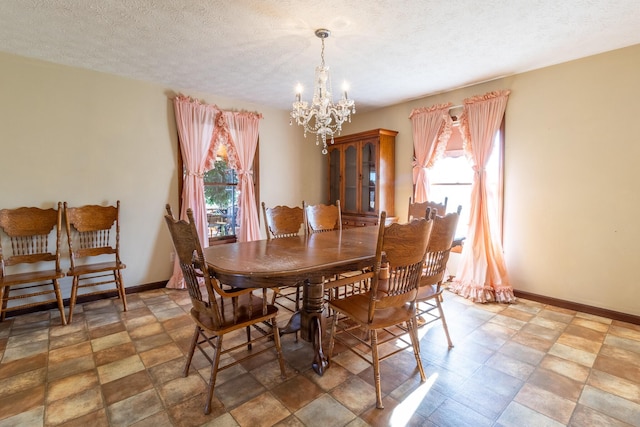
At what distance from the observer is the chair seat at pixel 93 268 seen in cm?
299

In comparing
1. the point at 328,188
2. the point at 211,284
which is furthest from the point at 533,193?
the point at 211,284

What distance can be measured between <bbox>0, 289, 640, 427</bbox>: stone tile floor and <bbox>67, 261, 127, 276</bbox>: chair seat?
0.47 metres

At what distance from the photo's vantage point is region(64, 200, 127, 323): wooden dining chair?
10.3ft

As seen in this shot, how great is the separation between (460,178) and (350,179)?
1.54 m

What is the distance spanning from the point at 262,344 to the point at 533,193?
123 inches

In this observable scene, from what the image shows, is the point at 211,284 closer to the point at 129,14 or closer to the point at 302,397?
the point at 302,397

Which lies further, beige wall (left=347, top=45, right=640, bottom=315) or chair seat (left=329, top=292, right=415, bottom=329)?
beige wall (left=347, top=45, right=640, bottom=315)

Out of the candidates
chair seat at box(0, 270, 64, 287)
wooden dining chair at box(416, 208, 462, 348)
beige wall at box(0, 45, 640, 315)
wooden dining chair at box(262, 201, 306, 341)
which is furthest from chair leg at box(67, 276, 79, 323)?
wooden dining chair at box(416, 208, 462, 348)

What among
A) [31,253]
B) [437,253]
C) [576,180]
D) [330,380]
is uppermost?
[576,180]

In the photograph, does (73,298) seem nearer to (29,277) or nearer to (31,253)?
(29,277)

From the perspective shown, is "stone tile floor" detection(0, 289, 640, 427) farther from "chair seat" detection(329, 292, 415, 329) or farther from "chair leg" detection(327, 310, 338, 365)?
"chair seat" detection(329, 292, 415, 329)

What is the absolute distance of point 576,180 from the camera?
308 cm

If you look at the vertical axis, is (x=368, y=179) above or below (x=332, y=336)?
above

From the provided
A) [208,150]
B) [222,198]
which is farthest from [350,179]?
[208,150]
